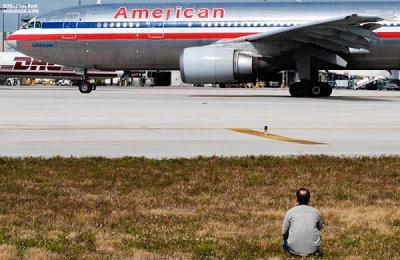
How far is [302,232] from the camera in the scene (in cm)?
731

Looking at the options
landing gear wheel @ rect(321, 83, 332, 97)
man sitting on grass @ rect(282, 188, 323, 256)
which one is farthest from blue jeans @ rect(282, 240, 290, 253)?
landing gear wheel @ rect(321, 83, 332, 97)

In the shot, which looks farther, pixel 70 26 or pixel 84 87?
pixel 84 87

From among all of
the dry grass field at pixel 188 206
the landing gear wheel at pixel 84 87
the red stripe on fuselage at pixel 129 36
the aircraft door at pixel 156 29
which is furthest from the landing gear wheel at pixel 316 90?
the dry grass field at pixel 188 206

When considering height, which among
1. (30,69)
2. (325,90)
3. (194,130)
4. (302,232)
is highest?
(30,69)

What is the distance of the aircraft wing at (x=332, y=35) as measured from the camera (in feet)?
111

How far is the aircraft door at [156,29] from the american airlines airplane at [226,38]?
0.16 ft

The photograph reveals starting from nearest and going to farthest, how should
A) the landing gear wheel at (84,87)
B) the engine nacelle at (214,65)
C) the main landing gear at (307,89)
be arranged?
the engine nacelle at (214,65)
the main landing gear at (307,89)
the landing gear wheel at (84,87)

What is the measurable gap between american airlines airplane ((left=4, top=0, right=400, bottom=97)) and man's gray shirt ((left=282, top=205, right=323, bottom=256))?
87.6 ft

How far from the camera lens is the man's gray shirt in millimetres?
7305

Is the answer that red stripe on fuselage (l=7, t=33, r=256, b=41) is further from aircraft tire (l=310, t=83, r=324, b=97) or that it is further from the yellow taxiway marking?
the yellow taxiway marking

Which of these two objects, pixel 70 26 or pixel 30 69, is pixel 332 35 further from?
pixel 30 69

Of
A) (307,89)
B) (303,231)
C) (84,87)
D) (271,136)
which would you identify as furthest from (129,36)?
(303,231)

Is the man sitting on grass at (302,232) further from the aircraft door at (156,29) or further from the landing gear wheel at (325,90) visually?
the landing gear wheel at (325,90)

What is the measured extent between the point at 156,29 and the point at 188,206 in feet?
92.2
